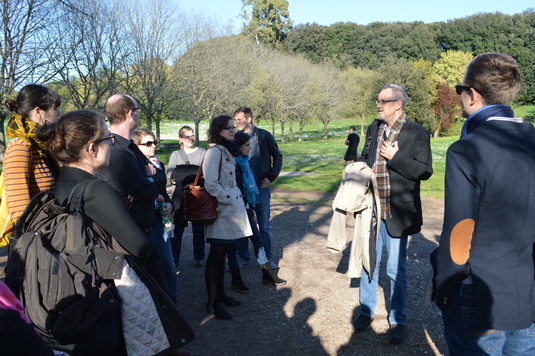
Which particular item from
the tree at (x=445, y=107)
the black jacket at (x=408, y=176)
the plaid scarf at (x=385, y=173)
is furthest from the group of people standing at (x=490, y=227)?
the tree at (x=445, y=107)

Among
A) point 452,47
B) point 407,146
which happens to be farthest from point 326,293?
point 452,47

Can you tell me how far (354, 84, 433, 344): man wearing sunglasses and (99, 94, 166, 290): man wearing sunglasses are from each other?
1944mm

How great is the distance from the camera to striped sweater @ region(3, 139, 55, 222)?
313 cm

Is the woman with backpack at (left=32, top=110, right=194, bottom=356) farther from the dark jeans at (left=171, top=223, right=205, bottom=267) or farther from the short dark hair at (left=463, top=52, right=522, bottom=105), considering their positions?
the dark jeans at (left=171, top=223, right=205, bottom=267)

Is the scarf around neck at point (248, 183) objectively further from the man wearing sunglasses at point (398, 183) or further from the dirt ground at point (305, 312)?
the man wearing sunglasses at point (398, 183)

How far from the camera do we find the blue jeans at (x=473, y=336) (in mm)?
2100

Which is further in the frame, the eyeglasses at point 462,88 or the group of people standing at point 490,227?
the eyeglasses at point 462,88

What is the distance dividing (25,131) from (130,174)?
32.2 inches

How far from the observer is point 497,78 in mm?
2158

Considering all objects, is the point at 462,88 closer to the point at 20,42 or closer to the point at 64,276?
the point at 64,276

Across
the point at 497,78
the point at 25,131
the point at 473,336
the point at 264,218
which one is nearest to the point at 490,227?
the point at 473,336

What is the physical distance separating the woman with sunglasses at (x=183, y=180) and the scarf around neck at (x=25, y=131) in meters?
2.11

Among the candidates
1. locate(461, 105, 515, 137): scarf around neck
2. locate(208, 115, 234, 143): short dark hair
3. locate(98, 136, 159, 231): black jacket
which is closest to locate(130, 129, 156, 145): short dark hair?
locate(208, 115, 234, 143): short dark hair

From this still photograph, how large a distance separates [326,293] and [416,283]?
1.18 metres
